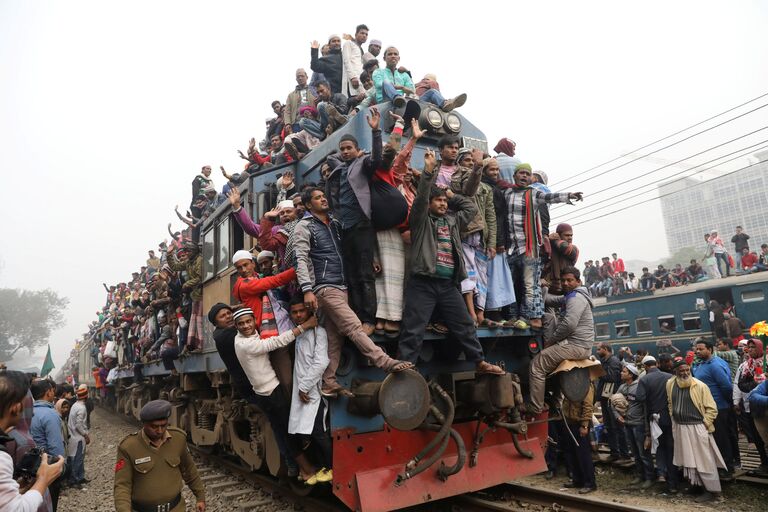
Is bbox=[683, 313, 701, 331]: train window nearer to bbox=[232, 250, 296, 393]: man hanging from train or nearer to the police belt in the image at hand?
bbox=[232, 250, 296, 393]: man hanging from train

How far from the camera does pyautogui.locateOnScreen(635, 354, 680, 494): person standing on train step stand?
6.74 metres

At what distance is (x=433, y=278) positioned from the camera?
4496 mm

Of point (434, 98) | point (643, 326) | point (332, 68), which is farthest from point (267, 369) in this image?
point (643, 326)

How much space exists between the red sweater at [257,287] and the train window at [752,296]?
14152 millimetres

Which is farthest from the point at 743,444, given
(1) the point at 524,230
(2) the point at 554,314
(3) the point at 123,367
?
(3) the point at 123,367

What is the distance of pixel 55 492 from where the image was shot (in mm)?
5223

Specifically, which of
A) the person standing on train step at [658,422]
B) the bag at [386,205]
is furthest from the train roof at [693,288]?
the bag at [386,205]

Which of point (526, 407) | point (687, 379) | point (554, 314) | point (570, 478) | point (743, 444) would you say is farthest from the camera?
point (743, 444)

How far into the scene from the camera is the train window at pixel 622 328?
56.1 ft

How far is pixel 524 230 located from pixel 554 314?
992 millimetres

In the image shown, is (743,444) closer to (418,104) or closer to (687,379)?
(687,379)

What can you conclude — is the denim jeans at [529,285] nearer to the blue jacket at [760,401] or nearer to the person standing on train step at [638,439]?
the person standing on train step at [638,439]

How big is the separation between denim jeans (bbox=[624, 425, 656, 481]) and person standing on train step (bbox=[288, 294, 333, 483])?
466 centimetres

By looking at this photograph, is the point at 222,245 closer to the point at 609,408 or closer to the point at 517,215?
the point at 517,215
